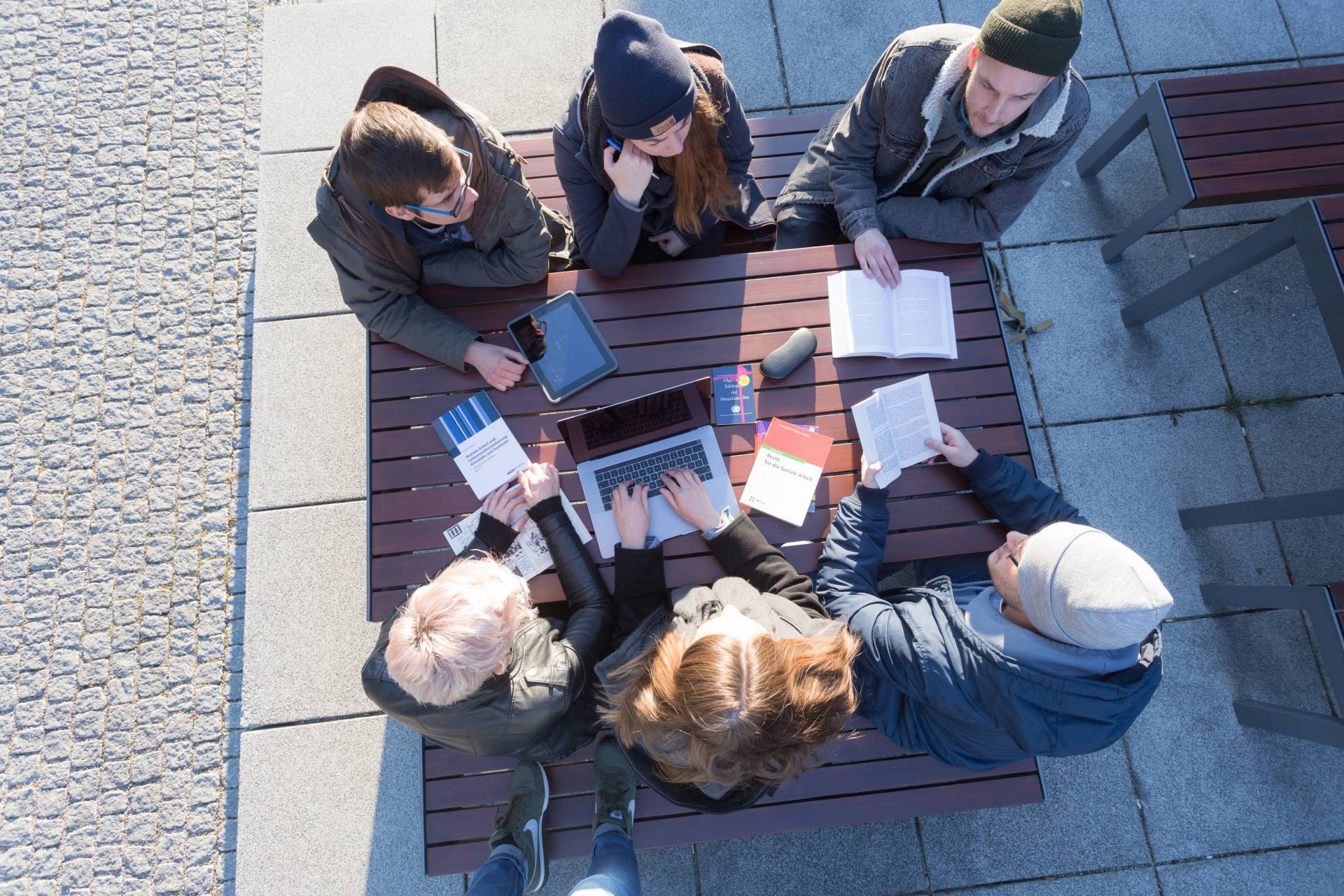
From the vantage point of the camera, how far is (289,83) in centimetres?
373

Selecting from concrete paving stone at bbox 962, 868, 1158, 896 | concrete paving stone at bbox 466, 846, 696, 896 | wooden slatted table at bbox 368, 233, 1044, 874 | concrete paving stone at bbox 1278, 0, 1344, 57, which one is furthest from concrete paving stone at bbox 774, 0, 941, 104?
concrete paving stone at bbox 962, 868, 1158, 896

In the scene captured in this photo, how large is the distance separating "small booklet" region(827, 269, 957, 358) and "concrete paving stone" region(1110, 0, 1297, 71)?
2291 millimetres

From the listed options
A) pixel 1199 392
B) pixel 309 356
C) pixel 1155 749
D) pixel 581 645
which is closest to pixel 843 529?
pixel 581 645

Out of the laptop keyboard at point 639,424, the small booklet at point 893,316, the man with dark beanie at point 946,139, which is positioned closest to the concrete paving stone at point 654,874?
the laptop keyboard at point 639,424

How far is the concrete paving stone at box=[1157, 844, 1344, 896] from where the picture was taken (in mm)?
2934

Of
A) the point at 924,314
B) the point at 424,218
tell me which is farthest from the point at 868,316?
the point at 424,218

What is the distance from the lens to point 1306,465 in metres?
3.36

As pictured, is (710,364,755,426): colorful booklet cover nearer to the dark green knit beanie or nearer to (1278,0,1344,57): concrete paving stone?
the dark green knit beanie

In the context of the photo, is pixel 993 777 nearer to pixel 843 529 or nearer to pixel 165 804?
pixel 843 529

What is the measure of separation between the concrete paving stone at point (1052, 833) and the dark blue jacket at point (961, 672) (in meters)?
0.89

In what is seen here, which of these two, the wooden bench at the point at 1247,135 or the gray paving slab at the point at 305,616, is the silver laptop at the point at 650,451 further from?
the wooden bench at the point at 1247,135

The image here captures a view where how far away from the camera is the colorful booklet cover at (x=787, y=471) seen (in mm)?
2477

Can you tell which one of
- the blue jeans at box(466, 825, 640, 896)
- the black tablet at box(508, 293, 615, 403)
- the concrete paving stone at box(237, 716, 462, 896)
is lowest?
the concrete paving stone at box(237, 716, 462, 896)

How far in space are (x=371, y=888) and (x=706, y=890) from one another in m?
1.34
